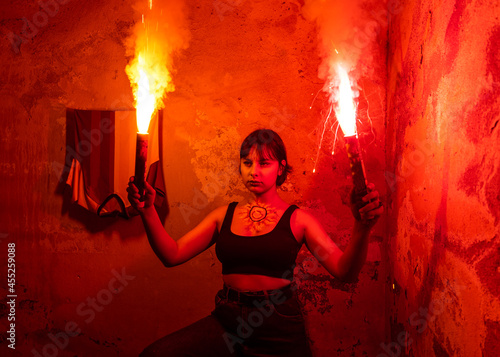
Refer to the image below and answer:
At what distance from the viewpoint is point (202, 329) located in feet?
7.32

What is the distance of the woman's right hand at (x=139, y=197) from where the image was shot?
2107 mm

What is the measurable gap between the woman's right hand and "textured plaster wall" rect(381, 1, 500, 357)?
67.3 inches

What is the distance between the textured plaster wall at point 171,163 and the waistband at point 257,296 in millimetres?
1234

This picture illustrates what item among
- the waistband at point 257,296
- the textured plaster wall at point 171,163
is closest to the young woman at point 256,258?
the waistband at point 257,296

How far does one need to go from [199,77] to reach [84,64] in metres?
1.18

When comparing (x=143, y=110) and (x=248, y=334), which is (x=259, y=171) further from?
(x=248, y=334)

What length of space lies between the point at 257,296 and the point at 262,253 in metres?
0.25

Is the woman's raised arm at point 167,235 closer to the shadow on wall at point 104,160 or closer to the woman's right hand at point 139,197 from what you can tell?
the woman's right hand at point 139,197

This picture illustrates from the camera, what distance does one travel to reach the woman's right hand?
2107mm

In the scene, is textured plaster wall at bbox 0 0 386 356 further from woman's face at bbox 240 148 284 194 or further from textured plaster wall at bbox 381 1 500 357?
woman's face at bbox 240 148 284 194

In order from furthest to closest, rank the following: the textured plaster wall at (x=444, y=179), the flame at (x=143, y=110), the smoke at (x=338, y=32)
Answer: the smoke at (x=338, y=32), the flame at (x=143, y=110), the textured plaster wall at (x=444, y=179)

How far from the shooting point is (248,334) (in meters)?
2.18

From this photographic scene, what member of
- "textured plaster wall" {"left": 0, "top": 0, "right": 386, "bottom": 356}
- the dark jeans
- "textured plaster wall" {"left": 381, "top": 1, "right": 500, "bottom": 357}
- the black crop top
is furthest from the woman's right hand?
"textured plaster wall" {"left": 381, "top": 1, "right": 500, "bottom": 357}

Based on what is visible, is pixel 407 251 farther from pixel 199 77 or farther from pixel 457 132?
pixel 199 77
